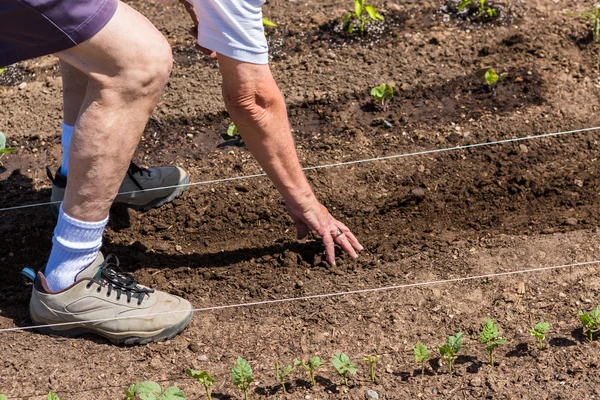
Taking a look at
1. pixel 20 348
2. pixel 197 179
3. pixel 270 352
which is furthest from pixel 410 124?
pixel 20 348

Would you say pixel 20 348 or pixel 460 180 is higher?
pixel 460 180

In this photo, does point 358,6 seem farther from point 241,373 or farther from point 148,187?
point 241,373

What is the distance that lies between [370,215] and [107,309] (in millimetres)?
1229

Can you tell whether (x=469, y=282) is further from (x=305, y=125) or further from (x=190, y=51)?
(x=190, y=51)

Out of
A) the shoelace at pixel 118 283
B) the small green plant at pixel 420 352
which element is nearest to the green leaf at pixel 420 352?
the small green plant at pixel 420 352

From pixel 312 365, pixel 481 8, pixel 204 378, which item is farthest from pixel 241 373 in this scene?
pixel 481 8

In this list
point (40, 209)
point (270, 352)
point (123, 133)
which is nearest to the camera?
point (123, 133)

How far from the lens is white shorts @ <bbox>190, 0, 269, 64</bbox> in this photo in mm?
2131

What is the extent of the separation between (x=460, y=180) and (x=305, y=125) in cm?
86

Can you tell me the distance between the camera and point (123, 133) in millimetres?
2396

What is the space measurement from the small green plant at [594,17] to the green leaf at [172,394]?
3051 millimetres

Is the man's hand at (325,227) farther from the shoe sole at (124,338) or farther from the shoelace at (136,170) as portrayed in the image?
the shoelace at (136,170)

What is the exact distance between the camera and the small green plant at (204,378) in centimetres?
237

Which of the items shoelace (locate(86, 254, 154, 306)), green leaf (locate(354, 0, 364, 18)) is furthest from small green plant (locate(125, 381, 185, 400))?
green leaf (locate(354, 0, 364, 18))
